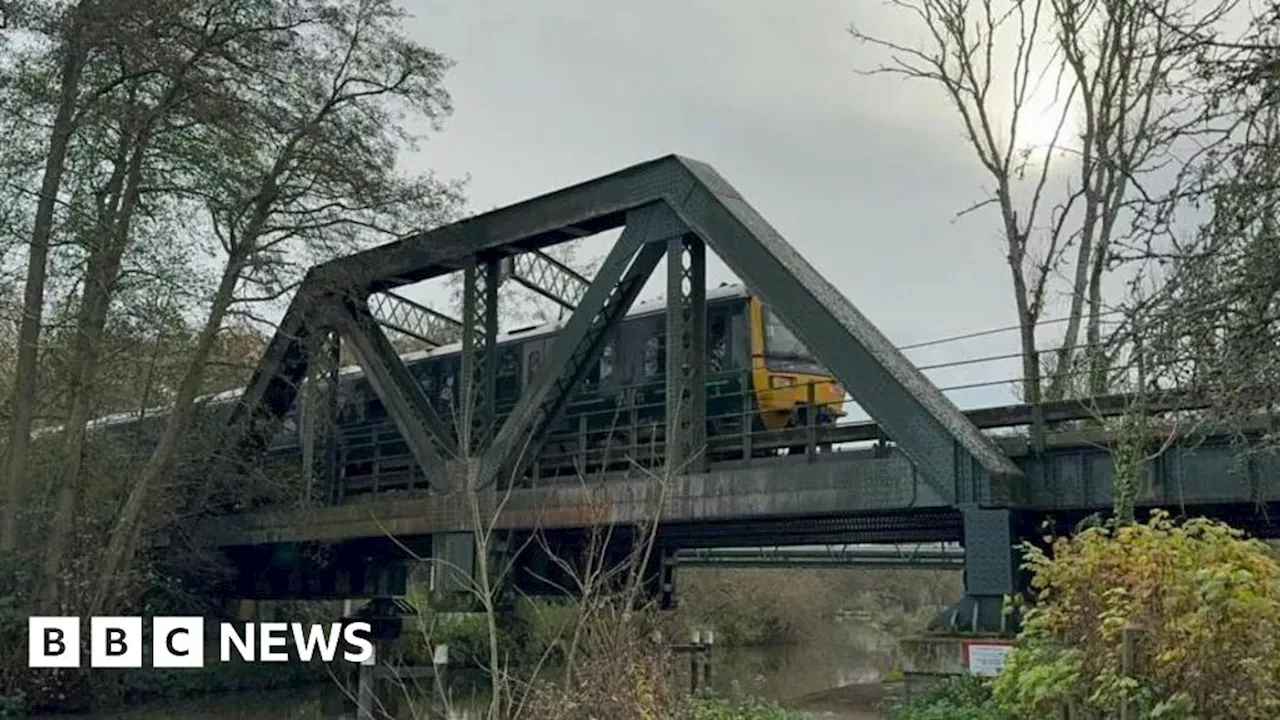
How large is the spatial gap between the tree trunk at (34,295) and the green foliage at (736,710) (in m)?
12.3

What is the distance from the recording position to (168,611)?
2266cm

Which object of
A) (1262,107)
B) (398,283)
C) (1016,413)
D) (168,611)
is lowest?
(168,611)

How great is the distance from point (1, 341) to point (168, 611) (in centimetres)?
571

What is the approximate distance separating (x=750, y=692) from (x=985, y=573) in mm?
9189

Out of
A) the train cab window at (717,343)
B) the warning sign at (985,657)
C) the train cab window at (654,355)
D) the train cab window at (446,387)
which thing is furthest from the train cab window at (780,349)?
the warning sign at (985,657)

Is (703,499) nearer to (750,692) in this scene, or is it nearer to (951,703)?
(951,703)

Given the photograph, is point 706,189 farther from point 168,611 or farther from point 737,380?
point 168,611

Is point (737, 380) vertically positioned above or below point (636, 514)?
above

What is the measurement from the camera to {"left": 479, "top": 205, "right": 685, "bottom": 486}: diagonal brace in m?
16.4

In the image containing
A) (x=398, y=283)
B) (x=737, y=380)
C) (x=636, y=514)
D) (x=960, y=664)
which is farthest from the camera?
(x=398, y=283)

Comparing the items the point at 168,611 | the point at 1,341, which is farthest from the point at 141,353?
the point at 168,611

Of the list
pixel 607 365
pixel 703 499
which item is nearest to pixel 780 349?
pixel 607 365

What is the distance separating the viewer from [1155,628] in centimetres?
705

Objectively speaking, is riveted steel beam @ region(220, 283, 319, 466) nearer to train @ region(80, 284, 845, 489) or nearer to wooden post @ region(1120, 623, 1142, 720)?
train @ region(80, 284, 845, 489)
